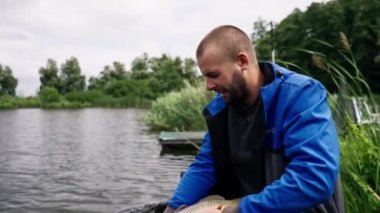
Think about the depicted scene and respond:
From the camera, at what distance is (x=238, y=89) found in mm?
2816

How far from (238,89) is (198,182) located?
778 mm

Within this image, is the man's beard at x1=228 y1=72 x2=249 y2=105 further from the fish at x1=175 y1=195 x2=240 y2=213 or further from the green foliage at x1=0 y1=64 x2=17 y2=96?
the green foliage at x1=0 y1=64 x2=17 y2=96

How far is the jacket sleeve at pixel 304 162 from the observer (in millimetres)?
2492

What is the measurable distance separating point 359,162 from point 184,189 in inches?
65.9

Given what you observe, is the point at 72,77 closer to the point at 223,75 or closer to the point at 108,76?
the point at 108,76

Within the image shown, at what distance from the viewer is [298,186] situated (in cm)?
249

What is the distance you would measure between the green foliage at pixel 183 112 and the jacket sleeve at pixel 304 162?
1358 cm

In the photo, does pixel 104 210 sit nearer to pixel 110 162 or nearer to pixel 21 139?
pixel 110 162

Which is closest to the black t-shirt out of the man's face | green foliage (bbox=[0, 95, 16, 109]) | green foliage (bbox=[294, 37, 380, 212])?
the man's face

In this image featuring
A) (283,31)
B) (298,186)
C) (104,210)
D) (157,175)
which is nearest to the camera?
(298,186)

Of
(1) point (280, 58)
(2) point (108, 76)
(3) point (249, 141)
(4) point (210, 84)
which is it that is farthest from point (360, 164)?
(2) point (108, 76)

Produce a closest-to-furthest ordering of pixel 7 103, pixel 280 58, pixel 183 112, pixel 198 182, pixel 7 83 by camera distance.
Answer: pixel 198 182
pixel 183 112
pixel 280 58
pixel 7 103
pixel 7 83

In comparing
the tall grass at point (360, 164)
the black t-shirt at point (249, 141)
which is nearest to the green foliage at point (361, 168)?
the tall grass at point (360, 164)

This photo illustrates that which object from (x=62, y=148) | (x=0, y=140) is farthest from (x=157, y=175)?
(x=0, y=140)
